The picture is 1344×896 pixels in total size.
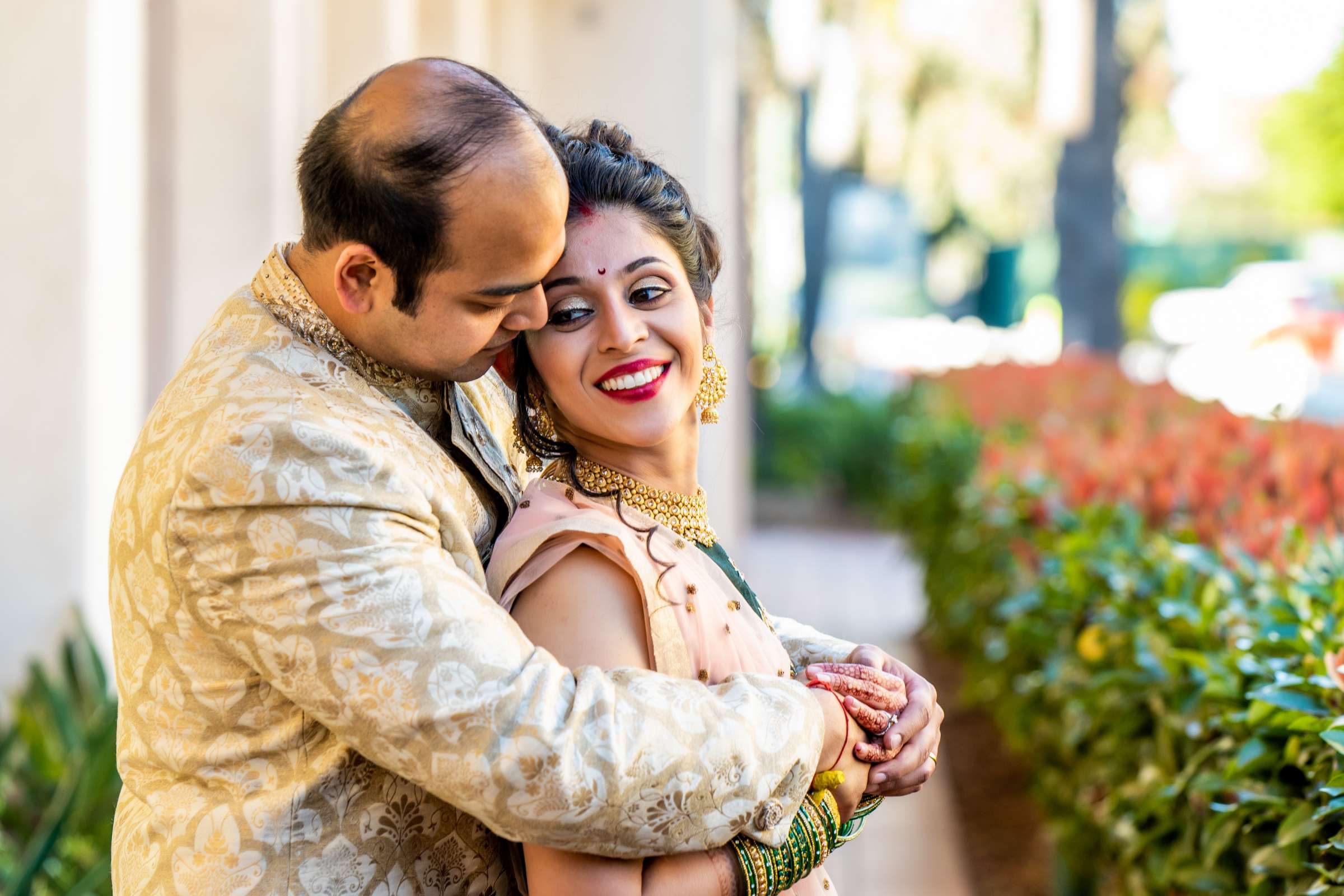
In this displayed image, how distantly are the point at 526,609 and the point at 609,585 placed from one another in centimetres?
11

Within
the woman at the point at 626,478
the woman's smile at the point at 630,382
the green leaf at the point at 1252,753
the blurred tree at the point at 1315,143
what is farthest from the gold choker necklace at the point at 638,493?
the blurred tree at the point at 1315,143

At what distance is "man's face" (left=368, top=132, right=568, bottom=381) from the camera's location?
1664 mm

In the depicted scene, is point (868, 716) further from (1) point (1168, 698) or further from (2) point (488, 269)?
(1) point (1168, 698)

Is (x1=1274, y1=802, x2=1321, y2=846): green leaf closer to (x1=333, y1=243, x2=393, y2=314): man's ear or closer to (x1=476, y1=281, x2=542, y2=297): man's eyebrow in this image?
(x1=476, y1=281, x2=542, y2=297): man's eyebrow

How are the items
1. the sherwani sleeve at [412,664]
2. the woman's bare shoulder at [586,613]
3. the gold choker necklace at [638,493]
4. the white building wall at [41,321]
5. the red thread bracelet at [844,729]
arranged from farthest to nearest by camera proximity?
the white building wall at [41,321] → the gold choker necklace at [638,493] → the red thread bracelet at [844,729] → the woman's bare shoulder at [586,613] → the sherwani sleeve at [412,664]

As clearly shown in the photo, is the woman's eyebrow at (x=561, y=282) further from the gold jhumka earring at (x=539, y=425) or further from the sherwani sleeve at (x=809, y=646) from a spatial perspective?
the sherwani sleeve at (x=809, y=646)

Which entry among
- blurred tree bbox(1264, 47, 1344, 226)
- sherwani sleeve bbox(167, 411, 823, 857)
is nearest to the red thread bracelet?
sherwani sleeve bbox(167, 411, 823, 857)

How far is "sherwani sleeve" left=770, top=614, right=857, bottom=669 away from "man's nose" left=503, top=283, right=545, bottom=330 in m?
0.75

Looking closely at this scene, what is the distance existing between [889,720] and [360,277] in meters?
0.94

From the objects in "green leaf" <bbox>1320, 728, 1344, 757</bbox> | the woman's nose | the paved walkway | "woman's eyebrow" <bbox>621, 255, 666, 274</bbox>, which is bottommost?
the paved walkway

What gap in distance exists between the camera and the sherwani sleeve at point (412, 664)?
4.99ft

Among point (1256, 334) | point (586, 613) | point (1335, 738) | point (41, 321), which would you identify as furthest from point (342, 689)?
point (1256, 334)

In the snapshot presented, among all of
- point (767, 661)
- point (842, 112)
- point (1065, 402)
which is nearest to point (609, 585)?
point (767, 661)

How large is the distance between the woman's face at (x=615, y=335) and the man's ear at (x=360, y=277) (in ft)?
0.85
